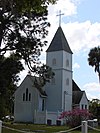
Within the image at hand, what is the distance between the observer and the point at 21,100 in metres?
70.1

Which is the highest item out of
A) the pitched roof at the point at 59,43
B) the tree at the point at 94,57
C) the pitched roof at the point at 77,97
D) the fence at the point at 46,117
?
the pitched roof at the point at 59,43

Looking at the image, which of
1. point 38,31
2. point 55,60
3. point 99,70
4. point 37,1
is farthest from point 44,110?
point 37,1

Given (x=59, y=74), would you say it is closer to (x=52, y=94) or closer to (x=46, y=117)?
(x=52, y=94)

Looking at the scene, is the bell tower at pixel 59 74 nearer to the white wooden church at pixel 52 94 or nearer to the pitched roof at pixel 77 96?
the white wooden church at pixel 52 94

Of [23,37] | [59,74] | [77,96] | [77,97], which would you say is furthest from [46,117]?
[23,37]

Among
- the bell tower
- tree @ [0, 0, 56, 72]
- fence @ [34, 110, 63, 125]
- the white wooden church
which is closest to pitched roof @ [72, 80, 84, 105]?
the white wooden church

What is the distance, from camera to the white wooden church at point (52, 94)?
67.5 m

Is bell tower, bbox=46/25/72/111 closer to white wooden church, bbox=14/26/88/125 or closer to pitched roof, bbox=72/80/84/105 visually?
white wooden church, bbox=14/26/88/125

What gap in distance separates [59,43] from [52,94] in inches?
400

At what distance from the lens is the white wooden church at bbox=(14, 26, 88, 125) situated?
6750 centimetres

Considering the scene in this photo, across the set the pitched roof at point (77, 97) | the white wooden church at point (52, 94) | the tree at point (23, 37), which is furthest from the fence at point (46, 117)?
the tree at point (23, 37)

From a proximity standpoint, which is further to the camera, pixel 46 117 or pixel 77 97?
pixel 77 97

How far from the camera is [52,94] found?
70.2 m

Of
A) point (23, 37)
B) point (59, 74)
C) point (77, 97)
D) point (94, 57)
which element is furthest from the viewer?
point (77, 97)
